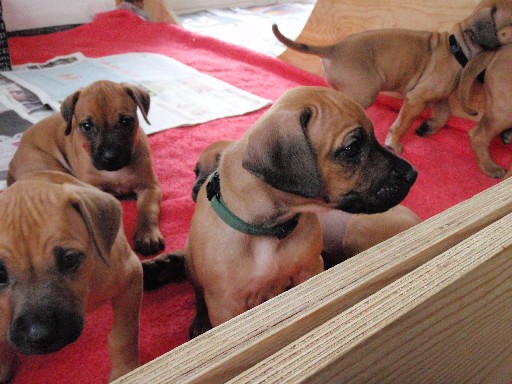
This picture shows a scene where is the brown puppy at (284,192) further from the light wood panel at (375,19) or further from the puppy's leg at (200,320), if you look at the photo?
the light wood panel at (375,19)

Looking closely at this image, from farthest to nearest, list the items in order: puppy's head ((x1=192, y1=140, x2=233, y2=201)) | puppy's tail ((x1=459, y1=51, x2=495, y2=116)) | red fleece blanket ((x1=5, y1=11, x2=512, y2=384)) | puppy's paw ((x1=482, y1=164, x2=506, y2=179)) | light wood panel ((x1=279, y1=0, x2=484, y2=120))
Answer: light wood panel ((x1=279, y1=0, x2=484, y2=120))
puppy's tail ((x1=459, y1=51, x2=495, y2=116))
puppy's paw ((x1=482, y1=164, x2=506, y2=179))
puppy's head ((x1=192, y1=140, x2=233, y2=201))
red fleece blanket ((x1=5, y1=11, x2=512, y2=384))

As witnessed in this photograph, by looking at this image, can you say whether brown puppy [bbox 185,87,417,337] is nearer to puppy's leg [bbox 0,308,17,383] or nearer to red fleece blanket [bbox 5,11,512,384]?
red fleece blanket [bbox 5,11,512,384]

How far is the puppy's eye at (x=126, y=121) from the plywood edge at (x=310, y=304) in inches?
76.5

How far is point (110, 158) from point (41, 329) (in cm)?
141

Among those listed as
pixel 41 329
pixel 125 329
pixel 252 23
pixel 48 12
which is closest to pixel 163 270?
pixel 125 329

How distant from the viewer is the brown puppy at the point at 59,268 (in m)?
1.32

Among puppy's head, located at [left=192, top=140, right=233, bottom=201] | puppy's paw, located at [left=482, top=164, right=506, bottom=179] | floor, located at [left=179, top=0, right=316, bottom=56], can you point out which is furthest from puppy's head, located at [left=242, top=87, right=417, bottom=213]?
floor, located at [left=179, top=0, right=316, bottom=56]

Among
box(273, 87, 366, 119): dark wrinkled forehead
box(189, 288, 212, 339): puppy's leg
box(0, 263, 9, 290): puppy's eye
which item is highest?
box(273, 87, 366, 119): dark wrinkled forehead

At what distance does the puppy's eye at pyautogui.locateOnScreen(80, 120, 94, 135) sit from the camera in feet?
8.83

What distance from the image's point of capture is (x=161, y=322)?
2.03 metres

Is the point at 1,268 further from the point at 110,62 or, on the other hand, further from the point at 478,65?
the point at 110,62

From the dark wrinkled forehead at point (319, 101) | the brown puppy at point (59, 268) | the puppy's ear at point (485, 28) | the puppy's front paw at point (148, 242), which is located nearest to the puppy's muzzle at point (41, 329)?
the brown puppy at point (59, 268)

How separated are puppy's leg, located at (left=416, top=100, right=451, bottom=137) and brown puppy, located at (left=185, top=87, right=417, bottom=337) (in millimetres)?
2153

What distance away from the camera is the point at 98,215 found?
1.51 m
